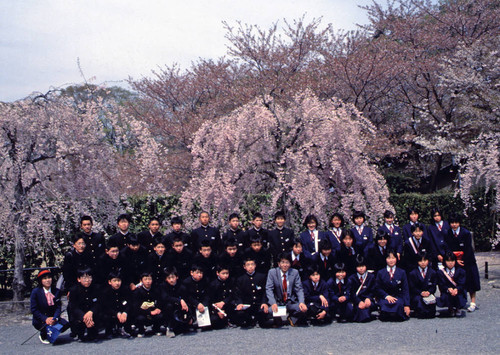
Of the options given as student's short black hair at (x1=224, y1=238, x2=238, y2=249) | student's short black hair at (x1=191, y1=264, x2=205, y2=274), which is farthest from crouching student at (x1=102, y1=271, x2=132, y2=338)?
student's short black hair at (x1=224, y1=238, x2=238, y2=249)

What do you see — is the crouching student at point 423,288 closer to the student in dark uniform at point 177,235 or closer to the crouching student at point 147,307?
the student in dark uniform at point 177,235

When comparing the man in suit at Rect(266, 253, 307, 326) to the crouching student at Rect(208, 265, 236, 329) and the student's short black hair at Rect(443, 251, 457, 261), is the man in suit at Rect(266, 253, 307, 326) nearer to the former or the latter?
the crouching student at Rect(208, 265, 236, 329)

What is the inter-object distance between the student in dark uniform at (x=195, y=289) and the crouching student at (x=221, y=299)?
0.09 m

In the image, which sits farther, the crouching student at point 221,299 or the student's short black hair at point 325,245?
the student's short black hair at point 325,245

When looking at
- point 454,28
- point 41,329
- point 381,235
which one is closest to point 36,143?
point 41,329

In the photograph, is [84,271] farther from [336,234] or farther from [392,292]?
[392,292]

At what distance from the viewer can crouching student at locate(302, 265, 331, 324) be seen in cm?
653

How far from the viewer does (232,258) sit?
7.27 meters

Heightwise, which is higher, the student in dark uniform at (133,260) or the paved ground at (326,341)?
the student in dark uniform at (133,260)

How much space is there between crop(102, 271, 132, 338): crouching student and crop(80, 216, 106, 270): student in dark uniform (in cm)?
51

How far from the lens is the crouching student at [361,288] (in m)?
6.67

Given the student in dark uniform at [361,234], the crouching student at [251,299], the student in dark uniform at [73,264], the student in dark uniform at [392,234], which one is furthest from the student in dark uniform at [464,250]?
the student in dark uniform at [73,264]

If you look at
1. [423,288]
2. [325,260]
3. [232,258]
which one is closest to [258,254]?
[232,258]

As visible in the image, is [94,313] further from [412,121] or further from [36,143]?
[412,121]
